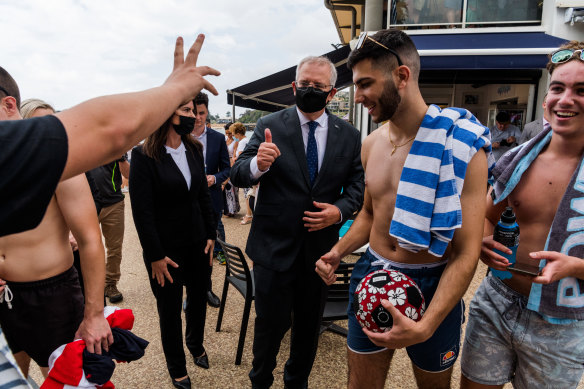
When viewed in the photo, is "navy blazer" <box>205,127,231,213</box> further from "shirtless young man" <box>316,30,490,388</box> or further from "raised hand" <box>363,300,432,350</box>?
"raised hand" <box>363,300,432,350</box>

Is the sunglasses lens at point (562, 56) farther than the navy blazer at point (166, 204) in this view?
No

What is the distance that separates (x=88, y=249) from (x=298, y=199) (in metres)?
1.22

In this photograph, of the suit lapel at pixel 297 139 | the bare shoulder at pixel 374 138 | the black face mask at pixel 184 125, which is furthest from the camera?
the black face mask at pixel 184 125

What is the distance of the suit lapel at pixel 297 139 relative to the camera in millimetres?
2264

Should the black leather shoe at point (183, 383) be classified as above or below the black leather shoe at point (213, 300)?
above

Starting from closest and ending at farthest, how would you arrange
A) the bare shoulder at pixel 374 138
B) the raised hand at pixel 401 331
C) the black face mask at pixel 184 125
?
the raised hand at pixel 401 331 < the bare shoulder at pixel 374 138 < the black face mask at pixel 184 125

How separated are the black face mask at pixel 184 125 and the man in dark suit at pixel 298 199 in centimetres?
48

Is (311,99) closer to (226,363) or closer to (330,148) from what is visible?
(330,148)

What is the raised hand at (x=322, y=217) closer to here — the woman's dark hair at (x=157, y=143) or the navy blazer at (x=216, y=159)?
the woman's dark hair at (x=157, y=143)

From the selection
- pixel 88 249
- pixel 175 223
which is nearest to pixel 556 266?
pixel 88 249

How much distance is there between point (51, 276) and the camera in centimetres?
172

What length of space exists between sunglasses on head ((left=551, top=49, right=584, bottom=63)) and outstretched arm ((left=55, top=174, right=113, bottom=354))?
7.56ft

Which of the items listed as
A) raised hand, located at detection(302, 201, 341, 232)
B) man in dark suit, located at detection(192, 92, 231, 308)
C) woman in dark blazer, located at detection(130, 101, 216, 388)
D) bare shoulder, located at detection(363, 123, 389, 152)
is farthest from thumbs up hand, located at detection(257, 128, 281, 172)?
man in dark suit, located at detection(192, 92, 231, 308)

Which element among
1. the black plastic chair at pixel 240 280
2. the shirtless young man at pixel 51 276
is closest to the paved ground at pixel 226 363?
the black plastic chair at pixel 240 280
